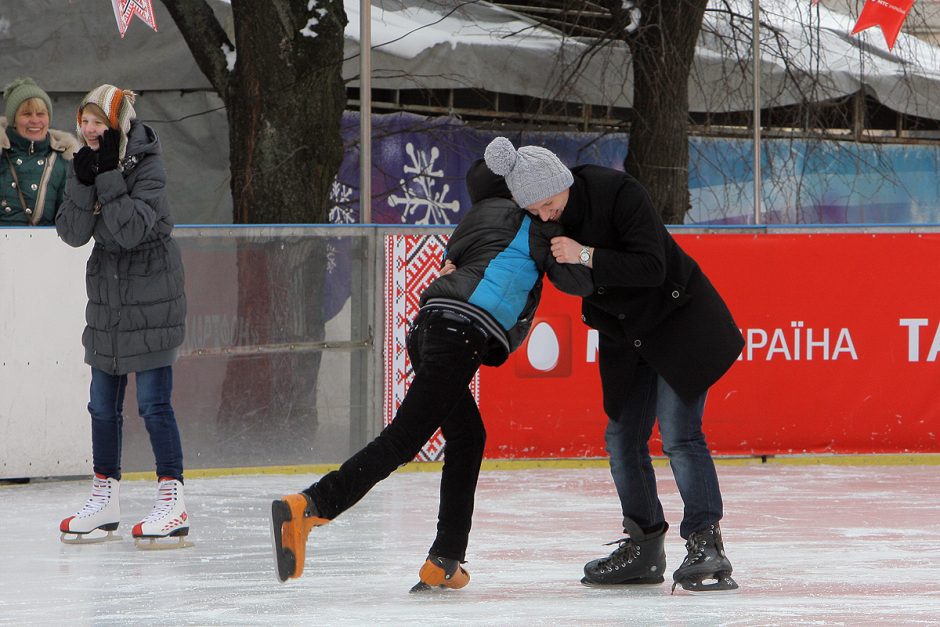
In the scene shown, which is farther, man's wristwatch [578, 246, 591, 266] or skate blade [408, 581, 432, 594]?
skate blade [408, 581, 432, 594]

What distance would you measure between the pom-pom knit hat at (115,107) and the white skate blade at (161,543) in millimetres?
1312

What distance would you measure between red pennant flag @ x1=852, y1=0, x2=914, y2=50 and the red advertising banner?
5.13ft

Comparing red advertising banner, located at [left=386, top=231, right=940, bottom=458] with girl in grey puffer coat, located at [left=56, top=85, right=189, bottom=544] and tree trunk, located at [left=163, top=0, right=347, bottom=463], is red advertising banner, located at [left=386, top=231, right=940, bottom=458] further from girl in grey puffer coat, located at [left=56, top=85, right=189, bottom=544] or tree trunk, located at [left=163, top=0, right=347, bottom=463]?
girl in grey puffer coat, located at [left=56, top=85, right=189, bottom=544]

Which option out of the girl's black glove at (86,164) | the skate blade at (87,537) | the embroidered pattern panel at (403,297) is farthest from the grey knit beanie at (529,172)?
the embroidered pattern panel at (403,297)

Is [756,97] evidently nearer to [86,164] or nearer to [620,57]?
[620,57]

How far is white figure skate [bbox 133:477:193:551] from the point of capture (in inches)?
192

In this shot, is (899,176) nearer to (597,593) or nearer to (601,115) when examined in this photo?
(601,115)

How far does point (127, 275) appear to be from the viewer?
4812mm

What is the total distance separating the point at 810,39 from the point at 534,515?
205 inches

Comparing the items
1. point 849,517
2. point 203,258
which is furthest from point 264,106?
point 849,517

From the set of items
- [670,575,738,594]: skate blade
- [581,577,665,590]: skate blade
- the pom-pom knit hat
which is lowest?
[581,577,665,590]: skate blade

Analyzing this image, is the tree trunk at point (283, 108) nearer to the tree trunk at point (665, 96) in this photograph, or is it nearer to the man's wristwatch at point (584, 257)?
the tree trunk at point (665, 96)

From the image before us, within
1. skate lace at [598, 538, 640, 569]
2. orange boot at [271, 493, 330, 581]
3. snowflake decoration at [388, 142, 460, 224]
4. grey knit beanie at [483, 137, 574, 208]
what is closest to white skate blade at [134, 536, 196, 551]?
orange boot at [271, 493, 330, 581]

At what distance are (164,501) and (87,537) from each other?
38 cm
